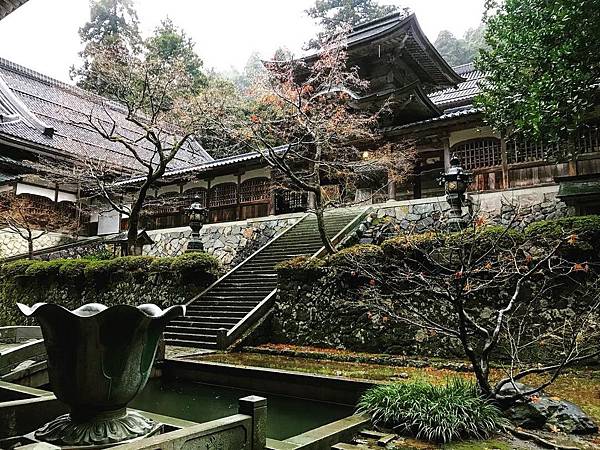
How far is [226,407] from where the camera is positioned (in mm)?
7406

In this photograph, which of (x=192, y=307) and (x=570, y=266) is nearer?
(x=570, y=266)

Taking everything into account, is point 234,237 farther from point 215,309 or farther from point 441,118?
point 441,118

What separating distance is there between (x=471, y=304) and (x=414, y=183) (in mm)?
10019

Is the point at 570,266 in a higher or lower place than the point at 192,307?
higher

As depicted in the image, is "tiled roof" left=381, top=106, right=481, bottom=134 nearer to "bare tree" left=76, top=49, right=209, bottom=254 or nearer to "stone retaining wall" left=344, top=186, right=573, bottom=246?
"stone retaining wall" left=344, top=186, right=573, bottom=246

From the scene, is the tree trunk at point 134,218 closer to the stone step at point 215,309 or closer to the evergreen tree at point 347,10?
the stone step at point 215,309

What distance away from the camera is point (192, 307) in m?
14.2

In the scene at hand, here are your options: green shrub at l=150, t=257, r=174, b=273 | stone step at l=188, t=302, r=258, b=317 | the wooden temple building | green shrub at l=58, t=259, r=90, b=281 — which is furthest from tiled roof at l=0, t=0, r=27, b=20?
green shrub at l=58, t=259, r=90, b=281

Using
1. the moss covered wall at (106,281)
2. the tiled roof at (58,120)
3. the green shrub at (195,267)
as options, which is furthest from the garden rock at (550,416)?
the tiled roof at (58,120)

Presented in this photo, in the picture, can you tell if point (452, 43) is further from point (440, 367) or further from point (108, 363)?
point (108, 363)

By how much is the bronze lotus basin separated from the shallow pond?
2.65m

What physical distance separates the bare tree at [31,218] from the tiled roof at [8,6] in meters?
18.9

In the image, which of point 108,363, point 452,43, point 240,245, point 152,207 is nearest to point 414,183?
point 240,245

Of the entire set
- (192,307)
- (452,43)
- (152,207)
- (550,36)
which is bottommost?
(192,307)
